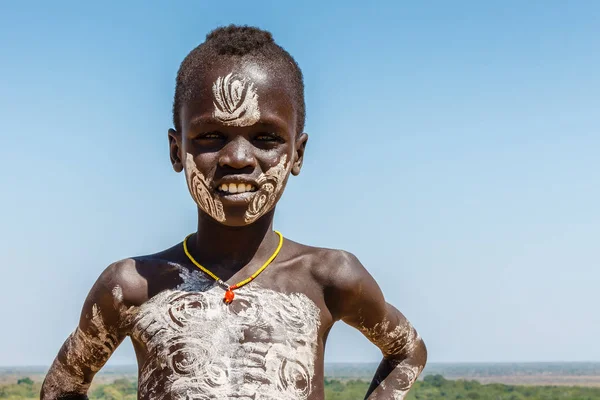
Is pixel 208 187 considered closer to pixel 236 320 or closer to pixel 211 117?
pixel 211 117

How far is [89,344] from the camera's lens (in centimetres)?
441

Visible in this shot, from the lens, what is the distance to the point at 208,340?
4.08m

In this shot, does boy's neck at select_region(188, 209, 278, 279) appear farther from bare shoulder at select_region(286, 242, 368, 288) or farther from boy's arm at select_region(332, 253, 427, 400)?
boy's arm at select_region(332, 253, 427, 400)

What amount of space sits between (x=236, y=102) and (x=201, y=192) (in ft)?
1.45

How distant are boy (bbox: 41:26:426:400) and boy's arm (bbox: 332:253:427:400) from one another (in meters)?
0.01

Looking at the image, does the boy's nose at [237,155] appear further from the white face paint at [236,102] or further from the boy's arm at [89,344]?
the boy's arm at [89,344]

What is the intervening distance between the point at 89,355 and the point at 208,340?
740 millimetres

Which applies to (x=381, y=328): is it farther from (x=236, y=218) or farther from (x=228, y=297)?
(x=236, y=218)

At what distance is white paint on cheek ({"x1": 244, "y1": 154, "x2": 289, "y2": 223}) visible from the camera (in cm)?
414

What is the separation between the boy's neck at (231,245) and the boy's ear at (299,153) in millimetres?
254


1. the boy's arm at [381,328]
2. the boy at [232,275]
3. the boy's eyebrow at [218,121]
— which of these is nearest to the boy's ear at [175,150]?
the boy at [232,275]

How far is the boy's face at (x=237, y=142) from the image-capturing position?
4.09 meters

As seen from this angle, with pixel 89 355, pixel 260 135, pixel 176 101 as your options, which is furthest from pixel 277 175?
pixel 89 355

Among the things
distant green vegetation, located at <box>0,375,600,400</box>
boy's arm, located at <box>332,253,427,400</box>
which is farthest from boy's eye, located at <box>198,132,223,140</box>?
distant green vegetation, located at <box>0,375,600,400</box>
